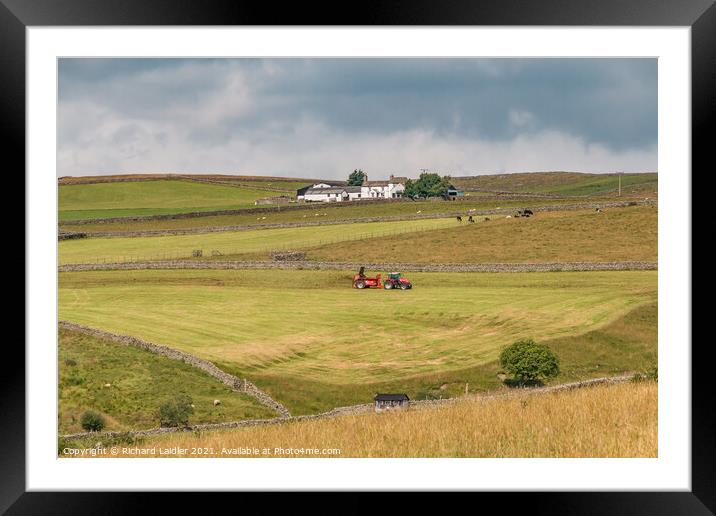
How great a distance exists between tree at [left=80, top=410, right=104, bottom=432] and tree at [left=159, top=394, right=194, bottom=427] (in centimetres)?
108

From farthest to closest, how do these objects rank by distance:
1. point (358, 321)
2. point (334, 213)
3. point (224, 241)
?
point (334, 213)
point (224, 241)
point (358, 321)

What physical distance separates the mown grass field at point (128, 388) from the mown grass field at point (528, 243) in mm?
18091

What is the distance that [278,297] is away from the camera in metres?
23.0

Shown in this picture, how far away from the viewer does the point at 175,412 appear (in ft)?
35.0

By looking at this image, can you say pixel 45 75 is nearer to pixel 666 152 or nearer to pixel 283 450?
pixel 283 450

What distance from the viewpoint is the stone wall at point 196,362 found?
1293 cm

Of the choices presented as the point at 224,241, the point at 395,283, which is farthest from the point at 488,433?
the point at 224,241

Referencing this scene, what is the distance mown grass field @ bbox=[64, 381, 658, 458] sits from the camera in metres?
7.36

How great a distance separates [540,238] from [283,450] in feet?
91.5

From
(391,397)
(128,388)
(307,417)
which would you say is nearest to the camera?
(307,417)

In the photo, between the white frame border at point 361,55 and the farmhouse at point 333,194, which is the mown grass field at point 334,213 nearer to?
the farmhouse at point 333,194

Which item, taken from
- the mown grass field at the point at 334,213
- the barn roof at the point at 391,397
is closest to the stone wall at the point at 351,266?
the mown grass field at the point at 334,213

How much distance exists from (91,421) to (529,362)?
8834 millimetres

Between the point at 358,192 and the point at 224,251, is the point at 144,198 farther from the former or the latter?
the point at 358,192
